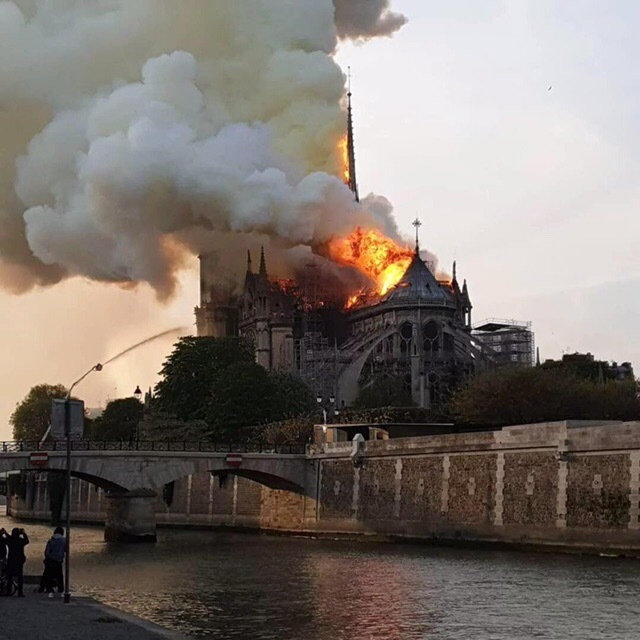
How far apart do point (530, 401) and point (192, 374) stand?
105 feet

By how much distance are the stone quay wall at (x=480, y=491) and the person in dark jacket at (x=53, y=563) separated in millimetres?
22978

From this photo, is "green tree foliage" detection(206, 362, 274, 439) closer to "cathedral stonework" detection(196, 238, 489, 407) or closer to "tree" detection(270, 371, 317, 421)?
"tree" detection(270, 371, 317, 421)

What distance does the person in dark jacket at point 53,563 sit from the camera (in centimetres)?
2872

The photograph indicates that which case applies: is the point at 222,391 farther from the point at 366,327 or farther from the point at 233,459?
the point at 366,327

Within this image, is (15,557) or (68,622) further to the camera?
(15,557)

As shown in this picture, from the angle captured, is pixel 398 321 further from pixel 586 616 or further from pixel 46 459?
pixel 586 616

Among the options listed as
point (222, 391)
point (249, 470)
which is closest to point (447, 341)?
point (222, 391)

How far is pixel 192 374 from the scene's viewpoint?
342ft

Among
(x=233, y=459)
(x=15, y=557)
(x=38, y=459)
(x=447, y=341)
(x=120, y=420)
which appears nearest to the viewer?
(x=15, y=557)

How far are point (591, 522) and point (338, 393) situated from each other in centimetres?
8513

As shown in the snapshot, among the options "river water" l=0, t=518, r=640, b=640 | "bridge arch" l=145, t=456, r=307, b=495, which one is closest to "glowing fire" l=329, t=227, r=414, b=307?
"bridge arch" l=145, t=456, r=307, b=495

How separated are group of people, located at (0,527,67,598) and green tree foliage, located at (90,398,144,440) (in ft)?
293

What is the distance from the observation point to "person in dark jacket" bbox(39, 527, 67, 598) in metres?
28.7

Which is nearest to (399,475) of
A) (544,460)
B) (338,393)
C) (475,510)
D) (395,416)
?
(475,510)
